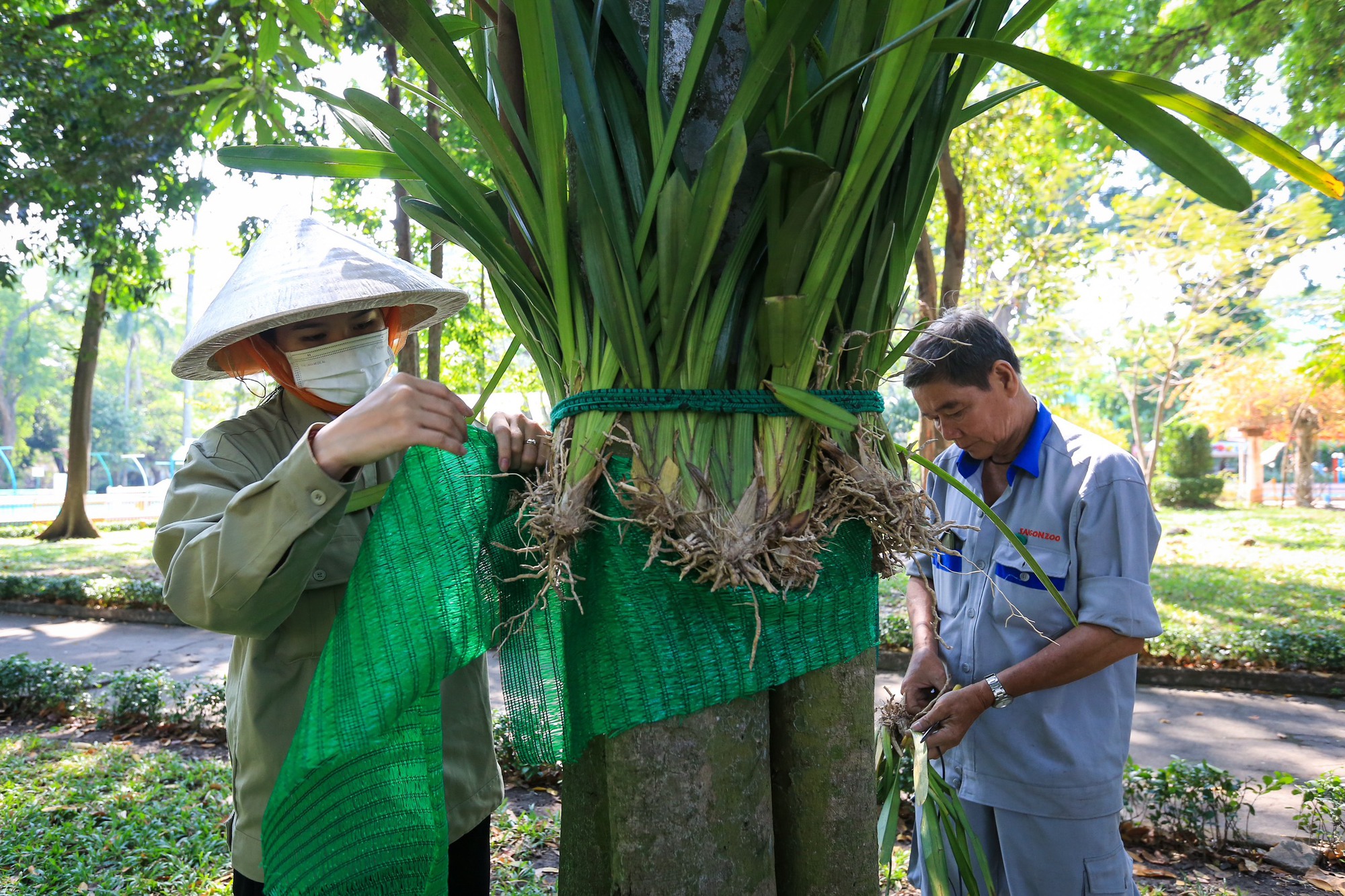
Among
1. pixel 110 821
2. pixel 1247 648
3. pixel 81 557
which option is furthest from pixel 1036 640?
pixel 81 557

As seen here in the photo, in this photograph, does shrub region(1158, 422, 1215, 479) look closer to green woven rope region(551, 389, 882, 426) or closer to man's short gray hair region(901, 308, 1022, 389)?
man's short gray hair region(901, 308, 1022, 389)

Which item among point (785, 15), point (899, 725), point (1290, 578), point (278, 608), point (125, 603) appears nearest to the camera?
point (785, 15)

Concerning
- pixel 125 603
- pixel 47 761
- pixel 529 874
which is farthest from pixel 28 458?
pixel 529 874

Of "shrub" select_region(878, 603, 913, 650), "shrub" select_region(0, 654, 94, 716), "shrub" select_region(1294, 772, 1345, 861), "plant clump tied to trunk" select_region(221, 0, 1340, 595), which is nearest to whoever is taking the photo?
"plant clump tied to trunk" select_region(221, 0, 1340, 595)

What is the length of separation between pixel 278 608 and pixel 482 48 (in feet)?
3.10

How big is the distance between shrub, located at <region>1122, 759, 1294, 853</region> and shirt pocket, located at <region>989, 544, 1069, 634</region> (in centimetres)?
196

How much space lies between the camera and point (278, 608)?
51.1 inches

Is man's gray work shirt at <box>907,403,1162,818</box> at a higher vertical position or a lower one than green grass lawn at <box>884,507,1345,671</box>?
higher

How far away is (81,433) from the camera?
1419 centimetres

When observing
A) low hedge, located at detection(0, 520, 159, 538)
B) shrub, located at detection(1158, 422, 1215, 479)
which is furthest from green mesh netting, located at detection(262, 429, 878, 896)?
shrub, located at detection(1158, 422, 1215, 479)

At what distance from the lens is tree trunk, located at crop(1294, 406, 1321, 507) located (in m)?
22.2

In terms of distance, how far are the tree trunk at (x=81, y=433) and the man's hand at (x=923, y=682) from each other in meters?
12.4

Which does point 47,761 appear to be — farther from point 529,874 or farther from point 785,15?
point 785,15

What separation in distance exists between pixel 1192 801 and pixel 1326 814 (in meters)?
0.52
